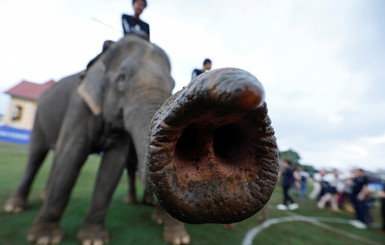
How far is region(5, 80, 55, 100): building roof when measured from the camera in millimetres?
23703

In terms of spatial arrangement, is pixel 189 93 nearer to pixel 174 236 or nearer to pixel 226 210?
pixel 226 210

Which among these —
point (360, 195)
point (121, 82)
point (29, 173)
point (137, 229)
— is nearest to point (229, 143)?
point (121, 82)

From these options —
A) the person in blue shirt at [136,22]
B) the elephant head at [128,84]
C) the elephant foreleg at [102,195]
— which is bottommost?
the elephant foreleg at [102,195]

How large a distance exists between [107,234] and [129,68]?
1907 millimetres

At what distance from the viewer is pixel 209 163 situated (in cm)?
78

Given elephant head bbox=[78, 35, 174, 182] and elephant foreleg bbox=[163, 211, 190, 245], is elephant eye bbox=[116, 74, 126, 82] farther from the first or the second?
elephant foreleg bbox=[163, 211, 190, 245]

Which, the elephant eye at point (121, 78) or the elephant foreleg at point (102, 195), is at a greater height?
the elephant eye at point (121, 78)

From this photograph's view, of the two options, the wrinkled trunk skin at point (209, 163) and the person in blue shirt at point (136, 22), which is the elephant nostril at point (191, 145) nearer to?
the wrinkled trunk skin at point (209, 163)

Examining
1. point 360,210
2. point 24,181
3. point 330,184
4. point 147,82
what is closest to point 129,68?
point 147,82

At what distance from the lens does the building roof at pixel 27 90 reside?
23703 millimetres

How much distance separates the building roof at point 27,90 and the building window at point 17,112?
1.28 m

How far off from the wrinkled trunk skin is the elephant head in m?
1.08

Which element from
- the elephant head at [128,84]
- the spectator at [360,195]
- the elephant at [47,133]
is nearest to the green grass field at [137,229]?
the elephant at [47,133]

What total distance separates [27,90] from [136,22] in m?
27.8
